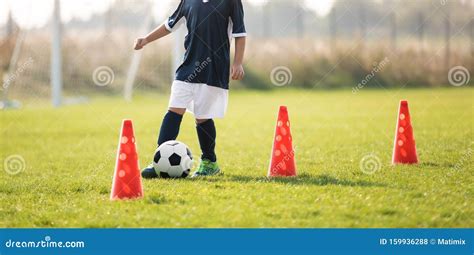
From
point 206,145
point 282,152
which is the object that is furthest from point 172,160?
point 282,152

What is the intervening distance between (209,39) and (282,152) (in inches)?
47.1

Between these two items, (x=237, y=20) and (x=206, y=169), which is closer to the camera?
(x=237, y=20)

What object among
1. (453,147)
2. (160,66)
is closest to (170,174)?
(453,147)

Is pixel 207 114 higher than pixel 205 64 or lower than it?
lower

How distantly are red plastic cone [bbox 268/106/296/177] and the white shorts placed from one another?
520mm

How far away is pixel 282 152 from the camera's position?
5.75 meters

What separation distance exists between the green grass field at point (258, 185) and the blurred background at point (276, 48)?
303 inches

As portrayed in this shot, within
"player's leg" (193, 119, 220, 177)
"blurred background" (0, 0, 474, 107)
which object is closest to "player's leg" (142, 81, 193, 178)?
"player's leg" (193, 119, 220, 177)

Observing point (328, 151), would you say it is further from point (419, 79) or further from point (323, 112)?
point (419, 79)

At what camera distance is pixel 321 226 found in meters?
3.97

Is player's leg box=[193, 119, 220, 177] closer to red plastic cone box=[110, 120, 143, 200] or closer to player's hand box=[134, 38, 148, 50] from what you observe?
player's hand box=[134, 38, 148, 50]

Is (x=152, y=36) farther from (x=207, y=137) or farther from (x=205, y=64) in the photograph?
(x=207, y=137)

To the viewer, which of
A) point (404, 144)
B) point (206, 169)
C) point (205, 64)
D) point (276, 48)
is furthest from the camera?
point (276, 48)

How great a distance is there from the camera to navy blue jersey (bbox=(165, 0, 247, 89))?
228 inches
